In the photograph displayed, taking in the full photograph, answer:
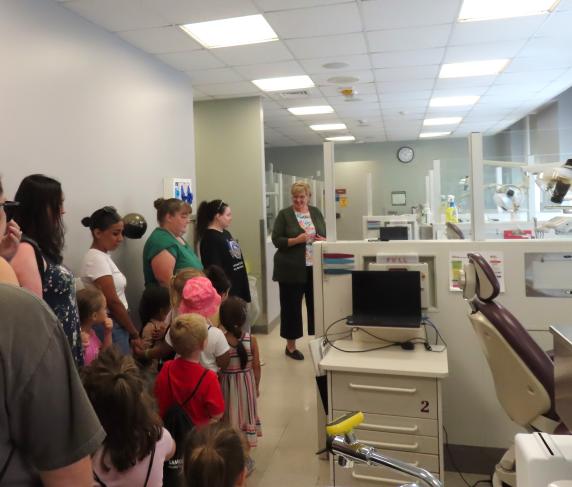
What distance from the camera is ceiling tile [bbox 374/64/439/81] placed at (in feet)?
15.7

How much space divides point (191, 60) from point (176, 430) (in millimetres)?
3293

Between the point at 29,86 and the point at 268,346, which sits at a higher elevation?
the point at 29,86

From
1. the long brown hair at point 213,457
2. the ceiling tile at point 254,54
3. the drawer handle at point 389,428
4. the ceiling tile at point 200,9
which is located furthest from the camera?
the ceiling tile at point 254,54

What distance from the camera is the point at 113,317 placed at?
9.12 ft

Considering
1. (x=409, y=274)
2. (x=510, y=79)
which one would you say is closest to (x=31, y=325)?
(x=409, y=274)

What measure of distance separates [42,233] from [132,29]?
2.09 meters

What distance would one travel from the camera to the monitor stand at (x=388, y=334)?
7.62 feet

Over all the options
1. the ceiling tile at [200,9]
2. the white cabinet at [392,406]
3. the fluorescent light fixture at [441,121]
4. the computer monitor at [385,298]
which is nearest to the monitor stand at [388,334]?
the computer monitor at [385,298]

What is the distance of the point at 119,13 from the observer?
314 centimetres

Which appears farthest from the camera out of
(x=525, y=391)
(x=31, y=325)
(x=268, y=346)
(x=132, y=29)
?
(x=268, y=346)

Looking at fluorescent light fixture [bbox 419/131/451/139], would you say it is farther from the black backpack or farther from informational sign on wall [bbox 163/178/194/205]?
the black backpack

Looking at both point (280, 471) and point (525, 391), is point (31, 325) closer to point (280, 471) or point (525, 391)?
point (525, 391)

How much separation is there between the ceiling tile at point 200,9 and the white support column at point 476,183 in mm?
1676

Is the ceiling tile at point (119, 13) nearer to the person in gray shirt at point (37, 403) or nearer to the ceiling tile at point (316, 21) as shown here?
the ceiling tile at point (316, 21)
